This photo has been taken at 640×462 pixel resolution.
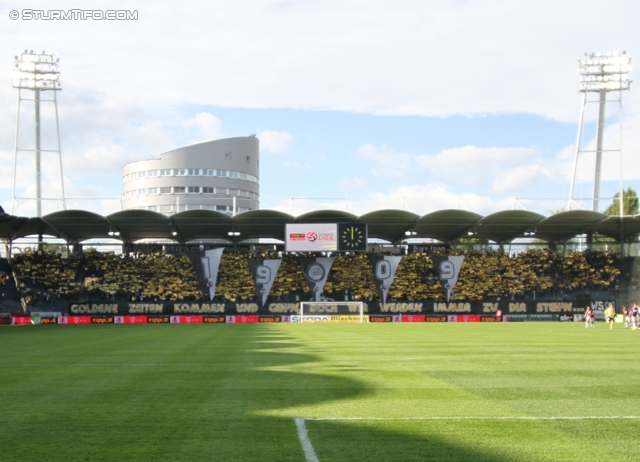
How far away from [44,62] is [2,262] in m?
19.1

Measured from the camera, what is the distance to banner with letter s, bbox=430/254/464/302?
203 feet

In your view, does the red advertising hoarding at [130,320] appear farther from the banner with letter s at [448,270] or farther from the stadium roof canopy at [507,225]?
the stadium roof canopy at [507,225]

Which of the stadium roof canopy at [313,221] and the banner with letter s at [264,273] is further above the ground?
the stadium roof canopy at [313,221]

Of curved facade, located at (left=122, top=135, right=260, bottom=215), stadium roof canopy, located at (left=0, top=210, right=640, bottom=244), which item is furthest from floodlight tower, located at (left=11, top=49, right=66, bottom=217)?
curved facade, located at (left=122, top=135, right=260, bottom=215)

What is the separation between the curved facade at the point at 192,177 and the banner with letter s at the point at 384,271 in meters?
52.8

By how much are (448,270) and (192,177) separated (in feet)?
205

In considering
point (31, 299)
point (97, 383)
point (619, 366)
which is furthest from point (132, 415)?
point (31, 299)

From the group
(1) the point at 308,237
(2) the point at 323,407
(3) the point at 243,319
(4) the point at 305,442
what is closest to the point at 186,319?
(3) the point at 243,319

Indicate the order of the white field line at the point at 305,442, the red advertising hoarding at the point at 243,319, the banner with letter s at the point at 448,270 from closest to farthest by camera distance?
the white field line at the point at 305,442, the red advertising hoarding at the point at 243,319, the banner with letter s at the point at 448,270

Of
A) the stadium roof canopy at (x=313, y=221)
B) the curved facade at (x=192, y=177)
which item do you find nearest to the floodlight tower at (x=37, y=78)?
the stadium roof canopy at (x=313, y=221)

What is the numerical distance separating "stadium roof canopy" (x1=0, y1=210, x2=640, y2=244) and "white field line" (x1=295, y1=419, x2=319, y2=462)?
4811 cm

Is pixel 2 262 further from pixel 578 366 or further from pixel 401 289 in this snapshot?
pixel 578 366

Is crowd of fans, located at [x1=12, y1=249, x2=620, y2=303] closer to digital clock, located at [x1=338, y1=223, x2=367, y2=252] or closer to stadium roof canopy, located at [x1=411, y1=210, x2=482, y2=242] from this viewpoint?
stadium roof canopy, located at [x1=411, y1=210, x2=482, y2=242]

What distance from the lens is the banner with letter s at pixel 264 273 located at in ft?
198
